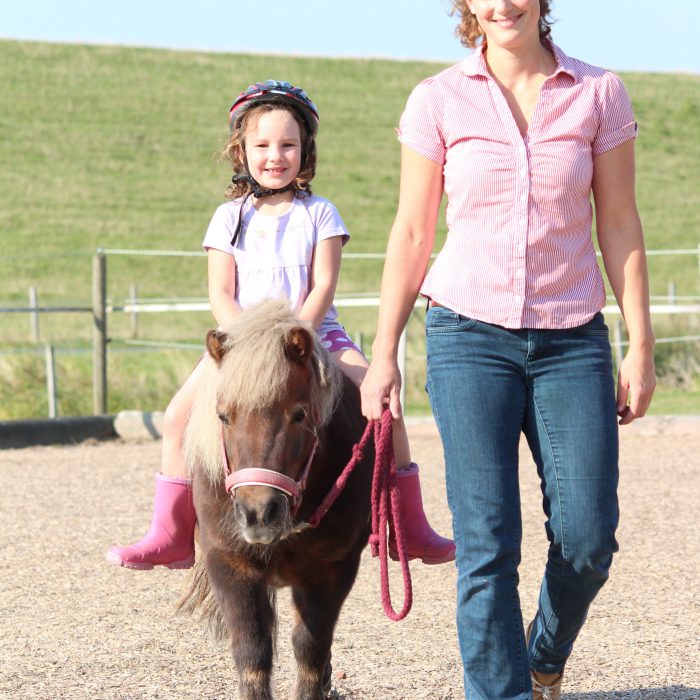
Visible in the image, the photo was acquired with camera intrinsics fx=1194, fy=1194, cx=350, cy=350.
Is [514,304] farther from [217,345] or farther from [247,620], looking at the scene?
[247,620]

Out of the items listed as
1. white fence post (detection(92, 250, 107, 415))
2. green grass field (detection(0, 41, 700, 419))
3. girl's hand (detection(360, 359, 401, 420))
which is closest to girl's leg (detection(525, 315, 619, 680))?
girl's hand (detection(360, 359, 401, 420))

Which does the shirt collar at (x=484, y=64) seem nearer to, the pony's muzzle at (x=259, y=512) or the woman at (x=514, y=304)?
the woman at (x=514, y=304)

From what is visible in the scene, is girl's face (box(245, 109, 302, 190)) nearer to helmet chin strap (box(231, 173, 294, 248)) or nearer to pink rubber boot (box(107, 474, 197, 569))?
helmet chin strap (box(231, 173, 294, 248))

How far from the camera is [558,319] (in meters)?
3.07

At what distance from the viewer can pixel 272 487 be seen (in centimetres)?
314

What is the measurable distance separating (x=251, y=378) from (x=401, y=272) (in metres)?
0.50

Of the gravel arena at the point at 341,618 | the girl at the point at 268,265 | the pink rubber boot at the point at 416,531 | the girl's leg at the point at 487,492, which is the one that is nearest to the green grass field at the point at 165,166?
the gravel arena at the point at 341,618

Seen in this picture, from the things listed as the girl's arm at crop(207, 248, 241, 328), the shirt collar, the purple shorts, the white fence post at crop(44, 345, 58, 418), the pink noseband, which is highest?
the shirt collar

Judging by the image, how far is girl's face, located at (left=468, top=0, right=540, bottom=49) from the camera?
3084mm

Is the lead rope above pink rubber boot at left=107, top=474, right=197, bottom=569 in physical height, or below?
above

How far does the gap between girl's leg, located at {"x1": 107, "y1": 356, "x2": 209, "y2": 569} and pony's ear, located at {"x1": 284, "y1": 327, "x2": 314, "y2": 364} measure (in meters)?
0.66

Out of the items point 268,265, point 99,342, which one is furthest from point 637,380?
point 99,342

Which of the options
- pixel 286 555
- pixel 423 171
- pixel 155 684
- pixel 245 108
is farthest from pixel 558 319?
pixel 155 684

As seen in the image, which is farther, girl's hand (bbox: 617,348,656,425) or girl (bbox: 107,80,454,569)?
girl (bbox: 107,80,454,569)
